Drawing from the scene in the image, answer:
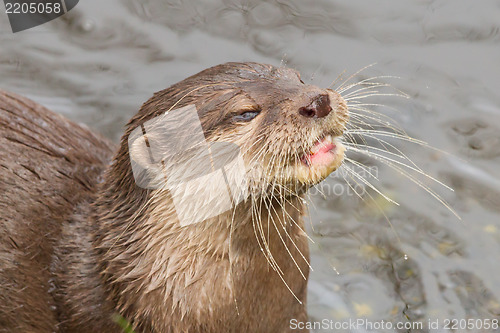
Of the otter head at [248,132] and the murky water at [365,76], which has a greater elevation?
the otter head at [248,132]

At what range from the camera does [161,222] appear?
323cm

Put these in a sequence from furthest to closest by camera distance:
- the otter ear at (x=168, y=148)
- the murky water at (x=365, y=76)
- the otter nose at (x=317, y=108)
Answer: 1. the murky water at (x=365, y=76)
2. the otter ear at (x=168, y=148)
3. the otter nose at (x=317, y=108)

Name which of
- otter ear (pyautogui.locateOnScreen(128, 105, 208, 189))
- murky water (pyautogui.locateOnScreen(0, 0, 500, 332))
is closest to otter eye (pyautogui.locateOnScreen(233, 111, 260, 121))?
otter ear (pyautogui.locateOnScreen(128, 105, 208, 189))

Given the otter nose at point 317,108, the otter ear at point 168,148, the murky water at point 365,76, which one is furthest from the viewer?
the murky water at point 365,76

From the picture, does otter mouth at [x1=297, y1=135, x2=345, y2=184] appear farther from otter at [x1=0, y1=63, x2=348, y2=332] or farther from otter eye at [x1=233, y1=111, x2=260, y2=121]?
otter eye at [x1=233, y1=111, x2=260, y2=121]

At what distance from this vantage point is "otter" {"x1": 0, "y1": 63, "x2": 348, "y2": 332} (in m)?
3.10

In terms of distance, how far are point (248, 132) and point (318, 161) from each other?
0.27 meters

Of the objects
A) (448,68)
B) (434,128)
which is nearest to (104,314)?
(434,128)

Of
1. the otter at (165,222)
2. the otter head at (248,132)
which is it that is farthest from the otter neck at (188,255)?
the otter head at (248,132)

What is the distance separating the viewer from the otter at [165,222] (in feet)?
10.2

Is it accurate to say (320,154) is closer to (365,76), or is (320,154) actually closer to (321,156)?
(321,156)

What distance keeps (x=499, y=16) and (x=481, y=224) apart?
1.86 m

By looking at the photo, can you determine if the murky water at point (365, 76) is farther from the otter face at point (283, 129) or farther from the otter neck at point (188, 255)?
the otter face at point (283, 129)

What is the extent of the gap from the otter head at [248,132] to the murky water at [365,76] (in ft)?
4.23
